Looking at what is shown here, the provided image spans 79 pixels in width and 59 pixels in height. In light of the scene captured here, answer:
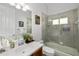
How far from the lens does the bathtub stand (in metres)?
1.46

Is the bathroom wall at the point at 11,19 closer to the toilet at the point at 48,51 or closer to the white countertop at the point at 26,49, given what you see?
the white countertop at the point at 26,49

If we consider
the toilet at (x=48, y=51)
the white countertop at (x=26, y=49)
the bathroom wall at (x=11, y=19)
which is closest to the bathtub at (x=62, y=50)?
the toilet at (x=48, y=51)

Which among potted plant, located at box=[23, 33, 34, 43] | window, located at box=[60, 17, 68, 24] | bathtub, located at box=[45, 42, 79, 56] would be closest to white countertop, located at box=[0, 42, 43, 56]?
potted plant, located at box=[23, 33, 34, 43]

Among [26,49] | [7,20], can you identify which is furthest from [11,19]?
[26,49]

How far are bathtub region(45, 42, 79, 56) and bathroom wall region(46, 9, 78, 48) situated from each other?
4cm

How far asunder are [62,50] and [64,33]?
9.1 inches

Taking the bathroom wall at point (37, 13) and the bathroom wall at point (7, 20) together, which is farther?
the bathroom wall at point (37, 13)

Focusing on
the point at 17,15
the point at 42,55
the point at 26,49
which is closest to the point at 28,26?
the point at 17,15

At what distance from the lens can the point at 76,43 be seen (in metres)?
1.46

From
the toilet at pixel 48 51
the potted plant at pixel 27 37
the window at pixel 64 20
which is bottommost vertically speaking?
the toilet at pixel 48 51

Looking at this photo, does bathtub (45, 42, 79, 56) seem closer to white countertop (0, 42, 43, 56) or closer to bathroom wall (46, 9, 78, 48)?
bathroom wall (46, 9, 78, 48)

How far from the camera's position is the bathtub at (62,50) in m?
1.46

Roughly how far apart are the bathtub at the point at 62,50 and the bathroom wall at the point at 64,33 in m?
0.04

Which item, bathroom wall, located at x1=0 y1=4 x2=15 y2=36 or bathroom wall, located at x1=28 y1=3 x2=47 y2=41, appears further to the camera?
bathroom wall, located at x1=28 y1=3 x2=47 y2=41
